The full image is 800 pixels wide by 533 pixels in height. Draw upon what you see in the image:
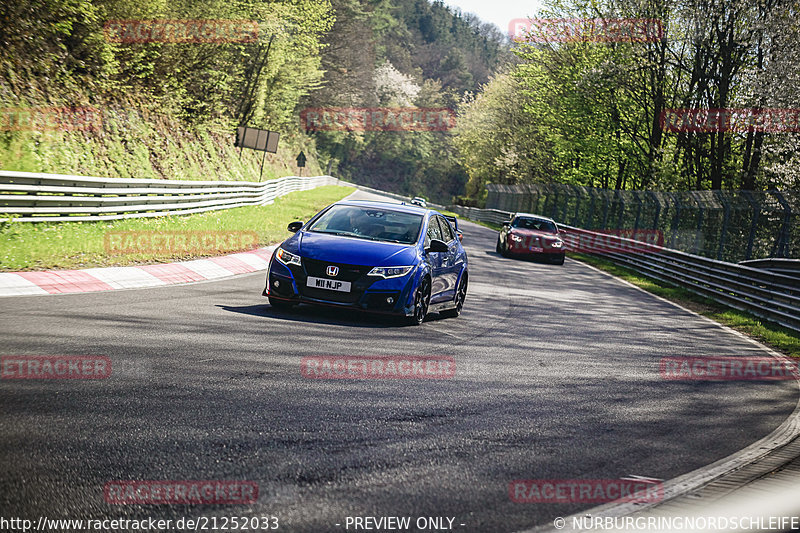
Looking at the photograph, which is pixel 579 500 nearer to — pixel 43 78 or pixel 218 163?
pixel 43 78

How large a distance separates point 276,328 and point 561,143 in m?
39.4

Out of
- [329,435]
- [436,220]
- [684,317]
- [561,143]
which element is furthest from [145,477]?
[561,143]
